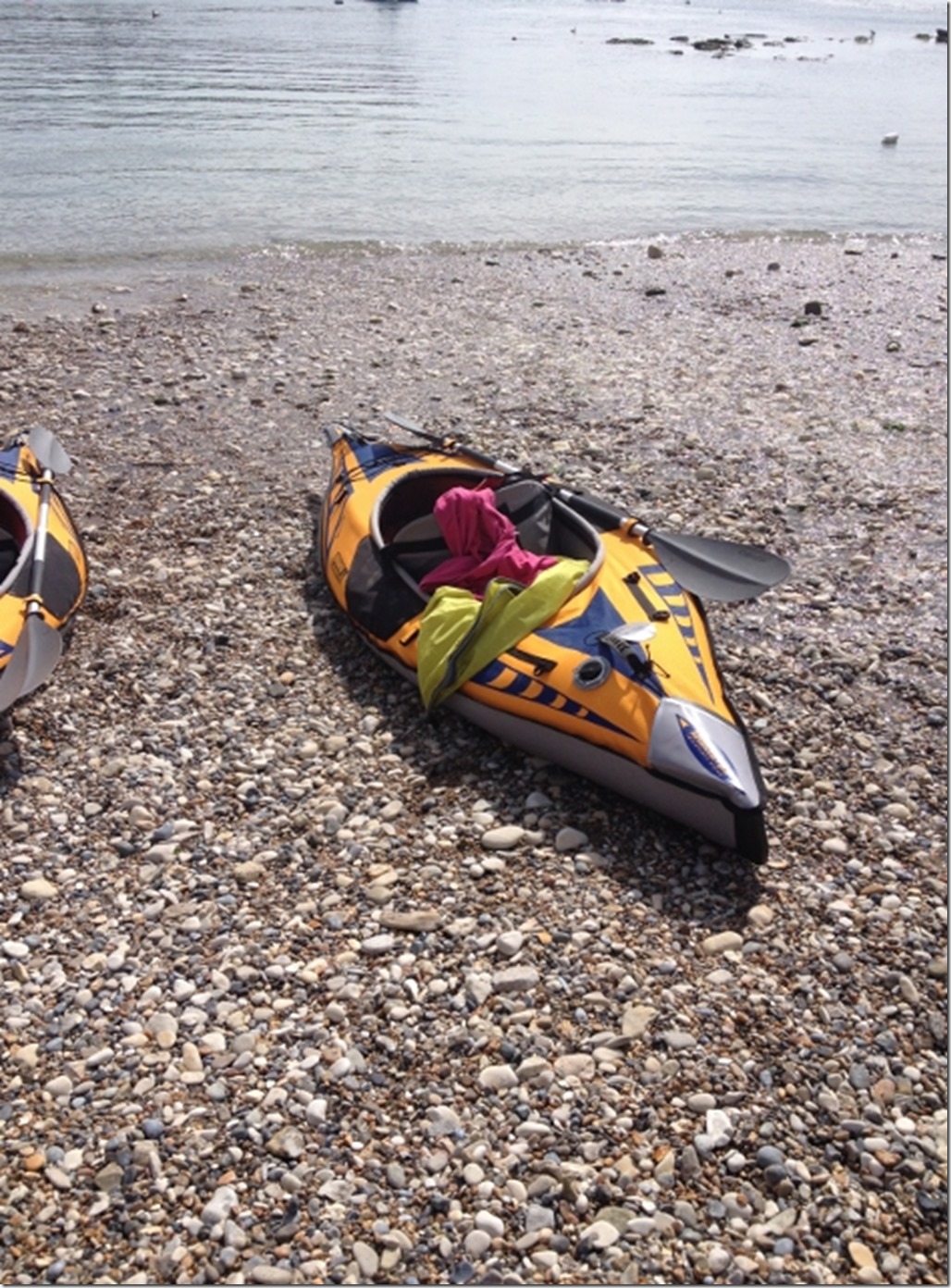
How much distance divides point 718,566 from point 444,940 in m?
3.44

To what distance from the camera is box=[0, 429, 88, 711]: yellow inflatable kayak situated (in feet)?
22.4

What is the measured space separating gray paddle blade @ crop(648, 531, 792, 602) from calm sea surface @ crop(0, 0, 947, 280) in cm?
1352

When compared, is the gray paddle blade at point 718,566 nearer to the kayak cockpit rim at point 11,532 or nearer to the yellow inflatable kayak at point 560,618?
the yellow inflatable kayak at point 560,618

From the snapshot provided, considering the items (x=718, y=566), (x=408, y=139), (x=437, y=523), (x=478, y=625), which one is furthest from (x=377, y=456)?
(x=408, y=139)

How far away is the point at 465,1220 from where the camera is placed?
432 cm

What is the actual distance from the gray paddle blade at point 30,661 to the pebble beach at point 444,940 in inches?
15.0

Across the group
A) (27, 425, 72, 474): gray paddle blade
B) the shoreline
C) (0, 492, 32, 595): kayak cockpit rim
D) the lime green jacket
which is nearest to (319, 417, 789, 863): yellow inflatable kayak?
the lime green jacket

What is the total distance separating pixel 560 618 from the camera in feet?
23.1

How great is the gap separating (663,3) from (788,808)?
98708 millimetres

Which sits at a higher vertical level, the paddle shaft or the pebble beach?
the paddle shaft

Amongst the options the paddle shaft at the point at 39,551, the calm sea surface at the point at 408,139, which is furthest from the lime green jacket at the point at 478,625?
the calm sea surface at the point at 408,139

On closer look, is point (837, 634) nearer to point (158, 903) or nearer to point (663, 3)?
point (158, 903)

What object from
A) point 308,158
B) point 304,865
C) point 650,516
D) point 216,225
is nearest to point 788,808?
point 304,865

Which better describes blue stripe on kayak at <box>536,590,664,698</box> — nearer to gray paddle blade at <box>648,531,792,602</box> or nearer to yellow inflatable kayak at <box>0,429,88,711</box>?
gray paddle blade at <box>648,531,792,602</box>
